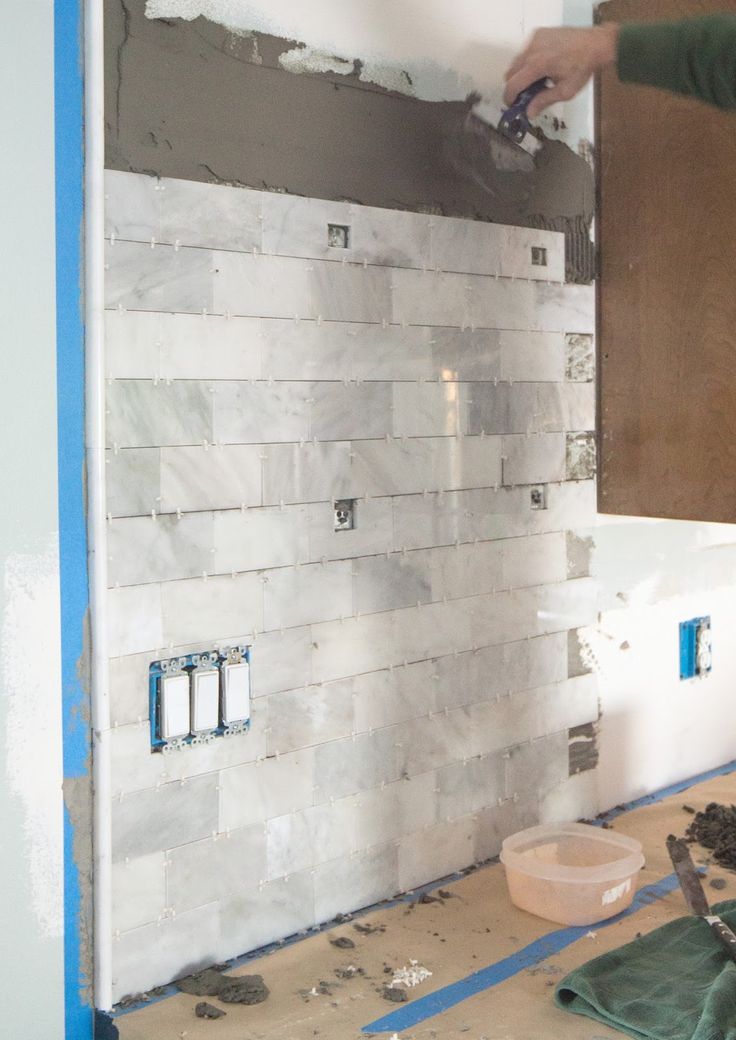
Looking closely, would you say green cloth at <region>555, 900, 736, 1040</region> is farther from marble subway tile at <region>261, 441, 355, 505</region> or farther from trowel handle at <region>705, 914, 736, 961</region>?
marble subway tile at <region>261, 441, 355, 505</region>

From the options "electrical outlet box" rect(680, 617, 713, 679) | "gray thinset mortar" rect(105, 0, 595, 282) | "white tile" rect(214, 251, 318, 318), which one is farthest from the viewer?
"electrical outlet box" rect(680, 617, 713, 679)

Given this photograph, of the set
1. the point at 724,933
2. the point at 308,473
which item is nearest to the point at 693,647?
the point at 724,933

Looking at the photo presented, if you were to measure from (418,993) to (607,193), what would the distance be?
5.18ft

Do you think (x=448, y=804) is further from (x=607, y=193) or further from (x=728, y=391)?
(x=607, y=193)

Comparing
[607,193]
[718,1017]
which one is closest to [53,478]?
[718,1017]

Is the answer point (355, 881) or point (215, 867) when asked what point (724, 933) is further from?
point (215, 867)

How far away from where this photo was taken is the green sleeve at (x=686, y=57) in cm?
155

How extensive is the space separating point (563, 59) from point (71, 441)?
1001 millimetres

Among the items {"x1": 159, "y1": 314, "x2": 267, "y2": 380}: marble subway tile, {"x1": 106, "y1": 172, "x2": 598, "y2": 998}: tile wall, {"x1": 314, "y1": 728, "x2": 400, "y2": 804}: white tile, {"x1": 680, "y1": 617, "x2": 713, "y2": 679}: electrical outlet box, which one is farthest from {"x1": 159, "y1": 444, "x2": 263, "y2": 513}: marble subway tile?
{"x1": 680, "y1": 617, "x2": 713, "y2": 679}: electrical outlet box

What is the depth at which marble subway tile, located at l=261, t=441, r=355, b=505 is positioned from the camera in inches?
67.5

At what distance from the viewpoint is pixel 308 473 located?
1.76m

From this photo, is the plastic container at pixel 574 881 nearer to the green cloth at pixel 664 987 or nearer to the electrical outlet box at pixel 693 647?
the green cloth at pixel 664 987

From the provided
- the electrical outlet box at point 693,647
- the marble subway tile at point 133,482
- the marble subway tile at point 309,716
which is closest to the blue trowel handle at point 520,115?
the marble subway tile at point 133,482

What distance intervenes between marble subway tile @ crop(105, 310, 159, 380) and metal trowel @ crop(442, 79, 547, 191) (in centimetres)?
72
